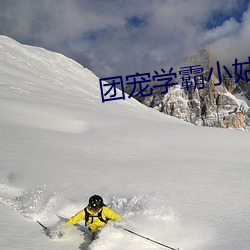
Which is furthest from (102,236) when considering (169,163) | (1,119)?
(1,119)

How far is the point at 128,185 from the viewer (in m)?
7.60

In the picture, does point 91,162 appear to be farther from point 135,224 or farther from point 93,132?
point 93,132

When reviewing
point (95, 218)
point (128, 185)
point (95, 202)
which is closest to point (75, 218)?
point (95, 218)

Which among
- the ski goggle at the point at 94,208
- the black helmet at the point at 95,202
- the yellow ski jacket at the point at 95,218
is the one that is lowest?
the yellow ski jacket at the point at 95,218

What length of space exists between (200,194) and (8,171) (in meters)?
5.27

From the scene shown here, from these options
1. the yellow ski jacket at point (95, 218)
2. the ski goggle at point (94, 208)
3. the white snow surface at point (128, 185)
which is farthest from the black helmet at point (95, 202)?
the white snow surface at point (128, 185)

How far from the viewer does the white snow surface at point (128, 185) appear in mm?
5152

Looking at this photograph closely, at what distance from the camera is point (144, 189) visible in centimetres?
739

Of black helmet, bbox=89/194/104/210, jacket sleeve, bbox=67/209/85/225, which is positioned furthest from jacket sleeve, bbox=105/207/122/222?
jacket sleeve, bbox=67/209/85/225

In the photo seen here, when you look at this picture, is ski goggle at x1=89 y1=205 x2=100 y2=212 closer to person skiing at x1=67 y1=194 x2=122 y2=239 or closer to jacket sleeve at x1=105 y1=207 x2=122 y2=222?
person skiing at x1=67 y1=194 x2=122 y2=239

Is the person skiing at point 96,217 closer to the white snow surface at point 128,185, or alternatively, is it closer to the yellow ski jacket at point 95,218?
the yellow ski jacket at point 95,218

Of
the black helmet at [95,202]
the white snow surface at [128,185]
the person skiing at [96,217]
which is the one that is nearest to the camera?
the white snow surface at [128,185]

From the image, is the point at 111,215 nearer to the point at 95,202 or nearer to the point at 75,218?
the point at 95,202

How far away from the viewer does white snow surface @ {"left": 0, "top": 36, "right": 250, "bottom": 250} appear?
5152mm
